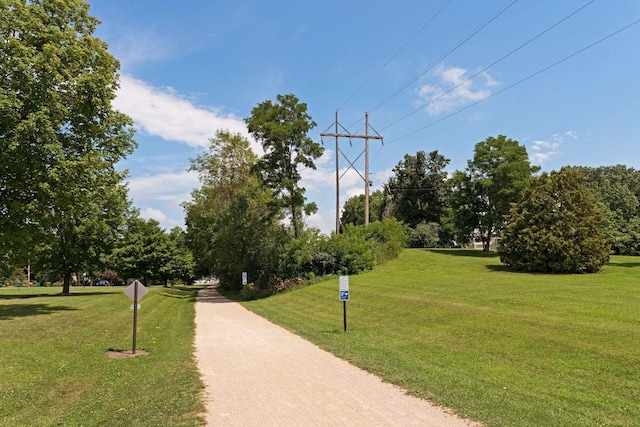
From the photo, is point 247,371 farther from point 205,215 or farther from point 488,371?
point 205,215

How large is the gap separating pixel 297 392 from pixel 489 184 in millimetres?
35806

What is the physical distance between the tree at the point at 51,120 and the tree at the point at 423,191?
47099mm

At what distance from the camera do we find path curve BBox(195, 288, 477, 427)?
5.92m

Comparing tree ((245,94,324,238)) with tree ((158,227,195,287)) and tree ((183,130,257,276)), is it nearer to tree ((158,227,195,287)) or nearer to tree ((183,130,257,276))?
tree ((183,130,257,276))

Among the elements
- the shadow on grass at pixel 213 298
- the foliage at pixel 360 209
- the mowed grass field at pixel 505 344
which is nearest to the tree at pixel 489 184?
the mowed grass field at pixel 505 344

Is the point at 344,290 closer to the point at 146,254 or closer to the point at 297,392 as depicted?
the point at 297,392

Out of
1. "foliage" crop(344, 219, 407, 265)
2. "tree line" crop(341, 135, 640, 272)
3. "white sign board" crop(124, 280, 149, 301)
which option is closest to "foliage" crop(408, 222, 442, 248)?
"tree line" crop(341, 135, 640, 272)

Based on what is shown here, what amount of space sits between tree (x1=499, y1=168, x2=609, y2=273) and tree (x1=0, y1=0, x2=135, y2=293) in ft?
73.6

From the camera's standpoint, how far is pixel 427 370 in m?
8.73

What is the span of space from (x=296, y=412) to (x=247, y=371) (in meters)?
3.22

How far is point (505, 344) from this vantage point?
9969mm

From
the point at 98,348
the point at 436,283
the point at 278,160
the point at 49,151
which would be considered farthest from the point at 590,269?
the point at 49,151

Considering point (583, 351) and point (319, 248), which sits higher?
point (319, 248)

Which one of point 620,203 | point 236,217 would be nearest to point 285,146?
point 236,217
